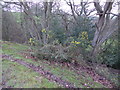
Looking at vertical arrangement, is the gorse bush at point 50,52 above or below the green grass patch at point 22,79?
above

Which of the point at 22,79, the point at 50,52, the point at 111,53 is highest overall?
the point at 50,52

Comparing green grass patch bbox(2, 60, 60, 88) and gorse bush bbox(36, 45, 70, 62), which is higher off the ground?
gorse bush bbox(36, 45, 70, 62)

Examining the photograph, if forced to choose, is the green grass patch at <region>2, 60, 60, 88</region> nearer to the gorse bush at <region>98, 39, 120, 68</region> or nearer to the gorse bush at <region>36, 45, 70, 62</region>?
the gorse bush at <region>36, 45, 70, 62</region>

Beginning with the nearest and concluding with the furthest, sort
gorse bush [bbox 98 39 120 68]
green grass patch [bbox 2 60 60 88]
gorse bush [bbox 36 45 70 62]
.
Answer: green grass patch [bbox 2 60 60 88]
gorse bush [bbox 36 45 70 62]
gorse bush [bbox 98 39 120 68]

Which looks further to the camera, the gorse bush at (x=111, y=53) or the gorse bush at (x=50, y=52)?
the gorse bush at (x=111, y=53)

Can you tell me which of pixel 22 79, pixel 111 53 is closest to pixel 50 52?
pixel 22 79

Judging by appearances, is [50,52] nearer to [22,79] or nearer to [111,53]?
[22,79]

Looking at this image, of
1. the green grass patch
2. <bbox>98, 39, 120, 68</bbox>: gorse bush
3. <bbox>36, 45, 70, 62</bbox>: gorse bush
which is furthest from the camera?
Result: <bbox>98, 39, 120, 68</bbox>: gorse bush

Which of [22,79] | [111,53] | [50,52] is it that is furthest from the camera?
[111,53]

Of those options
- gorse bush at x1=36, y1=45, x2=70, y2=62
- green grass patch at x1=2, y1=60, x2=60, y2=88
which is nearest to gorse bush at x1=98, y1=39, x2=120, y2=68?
gorse bush at x1=36, y1=45, x2=70, y2=62

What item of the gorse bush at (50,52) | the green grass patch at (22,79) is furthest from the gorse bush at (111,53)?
the green grass patch at (22,79)

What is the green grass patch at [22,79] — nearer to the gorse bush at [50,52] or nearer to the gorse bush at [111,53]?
the gorse bush at [50,52]

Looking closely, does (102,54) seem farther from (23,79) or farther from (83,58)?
(23,79)

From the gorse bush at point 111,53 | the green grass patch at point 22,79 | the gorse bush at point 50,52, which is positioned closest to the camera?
the green grass patch at point 22,79
